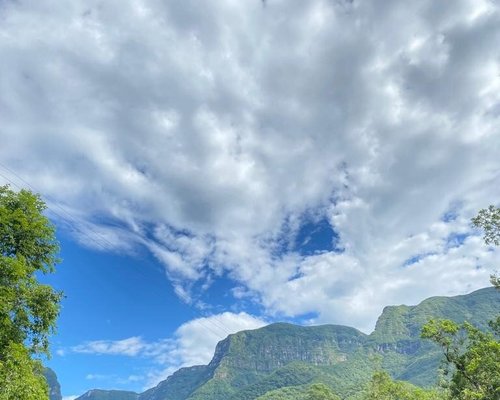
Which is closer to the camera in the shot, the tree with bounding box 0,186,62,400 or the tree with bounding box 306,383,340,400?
the tree with bounding box 0,186,62,400

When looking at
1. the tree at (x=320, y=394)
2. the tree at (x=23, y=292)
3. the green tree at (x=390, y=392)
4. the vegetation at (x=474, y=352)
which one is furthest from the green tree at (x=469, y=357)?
the tree at (x=320, y=394)

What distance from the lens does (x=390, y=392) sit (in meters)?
50.9

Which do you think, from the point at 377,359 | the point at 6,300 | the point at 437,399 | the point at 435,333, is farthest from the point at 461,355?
the point at 6,300

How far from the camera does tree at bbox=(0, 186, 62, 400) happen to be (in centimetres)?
1862

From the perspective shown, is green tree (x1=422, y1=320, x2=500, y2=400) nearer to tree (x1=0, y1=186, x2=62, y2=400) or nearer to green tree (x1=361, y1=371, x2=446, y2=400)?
green tree (x1=361, y1=371, x2=446, y2=400)

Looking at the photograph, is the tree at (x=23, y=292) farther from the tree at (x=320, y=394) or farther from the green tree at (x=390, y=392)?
the tree at (x=320, y=394)

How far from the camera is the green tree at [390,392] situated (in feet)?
160

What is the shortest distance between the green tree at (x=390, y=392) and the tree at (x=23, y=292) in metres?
43.7

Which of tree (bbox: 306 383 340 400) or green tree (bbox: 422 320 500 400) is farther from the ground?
tree (bbox: 306 383 340 400)

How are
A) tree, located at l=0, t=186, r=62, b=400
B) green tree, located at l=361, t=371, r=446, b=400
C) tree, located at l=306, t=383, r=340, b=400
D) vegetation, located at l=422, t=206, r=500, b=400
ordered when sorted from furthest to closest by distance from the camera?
tree, located at l=306, t=383, r=340, b=400 → green tree, located at l=361, t=371, r=446, b=400 → vegetation, located at l=422, t=206, r=500, b=400 → tree, located at l=0, t=186, r=62, b=400

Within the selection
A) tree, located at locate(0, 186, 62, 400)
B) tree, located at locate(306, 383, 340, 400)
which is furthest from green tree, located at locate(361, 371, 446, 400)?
tree, located at locate(306, 383, 340, 400)

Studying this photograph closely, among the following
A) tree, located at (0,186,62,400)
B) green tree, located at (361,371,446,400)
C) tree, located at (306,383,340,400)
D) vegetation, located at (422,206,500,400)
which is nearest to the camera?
tree, located at (0,186,62,400)

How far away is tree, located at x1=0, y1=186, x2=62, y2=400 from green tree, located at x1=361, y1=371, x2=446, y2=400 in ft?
143

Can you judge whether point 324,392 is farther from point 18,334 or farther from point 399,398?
point 18,334
